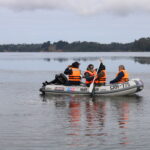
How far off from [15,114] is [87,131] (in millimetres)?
4416

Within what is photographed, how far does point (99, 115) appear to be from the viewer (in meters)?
16.9

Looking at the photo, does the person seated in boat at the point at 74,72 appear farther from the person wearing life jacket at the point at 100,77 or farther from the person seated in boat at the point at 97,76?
the person wearing life jacket at the point at 100,77

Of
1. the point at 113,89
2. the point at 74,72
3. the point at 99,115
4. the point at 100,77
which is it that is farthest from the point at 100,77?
the point at 99,115

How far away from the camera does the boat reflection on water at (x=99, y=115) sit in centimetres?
1302

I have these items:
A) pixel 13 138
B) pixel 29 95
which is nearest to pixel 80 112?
pixel 13 138

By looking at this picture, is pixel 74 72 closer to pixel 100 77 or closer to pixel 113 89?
pixel 100 77

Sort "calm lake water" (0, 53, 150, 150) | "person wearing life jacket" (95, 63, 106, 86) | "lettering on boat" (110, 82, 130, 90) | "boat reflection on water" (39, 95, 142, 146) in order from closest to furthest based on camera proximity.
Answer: "calm lake water" (0, 53, 150, 150) → "boat reflection on water" (39, 95, 142, 146) → "lettering on boat" (110, 82, 130, 90) → "person wearing life jacket" (95, 63, 106, 86)

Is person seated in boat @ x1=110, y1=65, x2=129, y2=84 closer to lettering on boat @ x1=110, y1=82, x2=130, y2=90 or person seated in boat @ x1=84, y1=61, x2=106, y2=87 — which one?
lettering on boat @ x1=110, y1=82, x2=130, y2=90

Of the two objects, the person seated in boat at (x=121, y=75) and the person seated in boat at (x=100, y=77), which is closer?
the person seated in boat at (x=121, y=75)

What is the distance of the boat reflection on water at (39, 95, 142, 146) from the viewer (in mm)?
13023

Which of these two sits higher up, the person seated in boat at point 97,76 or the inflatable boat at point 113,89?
the person seated in boat at point 97,76

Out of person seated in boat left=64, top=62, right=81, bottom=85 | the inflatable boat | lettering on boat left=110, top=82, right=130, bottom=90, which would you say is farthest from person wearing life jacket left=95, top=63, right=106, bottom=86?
person seated in boat left=64, top=62, right=81, bottom=85

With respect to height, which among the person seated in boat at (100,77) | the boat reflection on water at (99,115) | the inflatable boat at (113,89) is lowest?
the boat reflection on water at (99,115)

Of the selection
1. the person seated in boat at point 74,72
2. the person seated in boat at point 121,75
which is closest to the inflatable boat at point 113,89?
the person seated in boat at point 121,75
